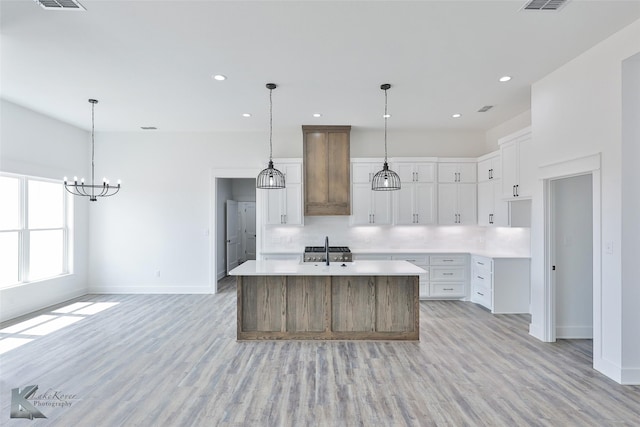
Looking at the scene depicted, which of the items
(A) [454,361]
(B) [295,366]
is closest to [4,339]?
(B) [295,366]

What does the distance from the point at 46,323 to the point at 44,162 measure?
2574 millimetres

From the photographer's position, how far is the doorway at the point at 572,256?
391 centimetres

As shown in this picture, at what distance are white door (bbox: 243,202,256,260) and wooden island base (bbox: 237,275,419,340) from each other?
5.19 metres

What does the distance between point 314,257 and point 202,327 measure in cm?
206

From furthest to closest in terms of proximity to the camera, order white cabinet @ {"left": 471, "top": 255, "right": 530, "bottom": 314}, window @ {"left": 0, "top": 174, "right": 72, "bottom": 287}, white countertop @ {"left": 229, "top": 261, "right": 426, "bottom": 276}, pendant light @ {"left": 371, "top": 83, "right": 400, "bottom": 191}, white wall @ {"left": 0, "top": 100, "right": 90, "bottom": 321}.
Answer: white cabinet @ {"left": 471, "top": 255, "right": 530, "bottom": 314} < window @ {"left": 0, "top": 174, "right": 72, "bottom": 287} < white wall @ {"left": 0, "top": 100, "right": 90, "bottom": 321} < pendant light @ {"left": 371, "top": 83, "right": 400, "bottom": 191} < white countertop @ {"left": 229, "top": 261, "right": 426, "bottom": 276}

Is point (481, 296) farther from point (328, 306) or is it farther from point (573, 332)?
point (328, 306)

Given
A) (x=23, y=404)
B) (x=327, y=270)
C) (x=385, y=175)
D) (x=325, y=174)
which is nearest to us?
(x=23, y=404)

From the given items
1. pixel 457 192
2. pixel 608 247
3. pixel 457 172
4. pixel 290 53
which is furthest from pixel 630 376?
pixel 290 53

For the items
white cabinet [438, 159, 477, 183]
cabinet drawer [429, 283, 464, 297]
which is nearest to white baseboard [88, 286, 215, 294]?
cabinet drawer [429, 283, 464, 297]

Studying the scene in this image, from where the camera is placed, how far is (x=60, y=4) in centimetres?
251

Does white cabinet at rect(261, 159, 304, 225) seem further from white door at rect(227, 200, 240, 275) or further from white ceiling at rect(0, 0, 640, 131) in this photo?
white door at rect(227, 200, 240, 275)

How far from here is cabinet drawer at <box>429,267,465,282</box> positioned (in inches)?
227

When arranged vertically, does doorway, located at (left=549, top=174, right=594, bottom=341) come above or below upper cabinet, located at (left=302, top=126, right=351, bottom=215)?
below

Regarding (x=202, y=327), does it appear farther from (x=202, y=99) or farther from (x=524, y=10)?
(x=524, y=10)
